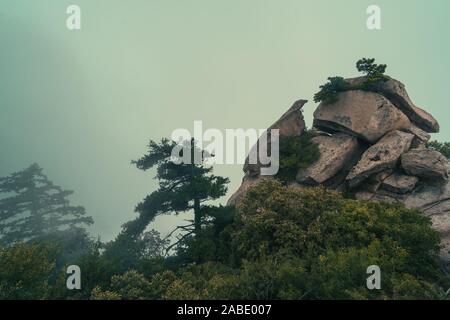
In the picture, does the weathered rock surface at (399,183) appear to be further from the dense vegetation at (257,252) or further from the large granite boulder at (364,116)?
the dense vegetation at (257,252)

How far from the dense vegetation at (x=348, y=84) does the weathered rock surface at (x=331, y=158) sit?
4.35 m

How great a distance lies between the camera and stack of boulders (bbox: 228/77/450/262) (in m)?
29.4

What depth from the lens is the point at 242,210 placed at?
27.8 m

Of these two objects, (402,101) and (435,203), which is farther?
(402,101)

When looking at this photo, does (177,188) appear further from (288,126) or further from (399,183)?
(399,183)

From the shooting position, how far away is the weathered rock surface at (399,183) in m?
29.8

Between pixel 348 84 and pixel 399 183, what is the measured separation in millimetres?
Result: 11769

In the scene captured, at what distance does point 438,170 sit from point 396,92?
977 centimetres

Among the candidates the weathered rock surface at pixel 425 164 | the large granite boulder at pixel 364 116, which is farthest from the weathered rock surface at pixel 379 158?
the large granite boulder at pixel 364 116

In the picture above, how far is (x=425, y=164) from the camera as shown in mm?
29422

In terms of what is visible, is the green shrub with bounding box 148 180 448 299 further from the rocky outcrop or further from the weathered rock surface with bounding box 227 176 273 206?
the weathered rock surface with bounding box 227 176 273 206

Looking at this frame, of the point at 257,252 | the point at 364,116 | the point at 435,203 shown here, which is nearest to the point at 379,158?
the point at 364,116

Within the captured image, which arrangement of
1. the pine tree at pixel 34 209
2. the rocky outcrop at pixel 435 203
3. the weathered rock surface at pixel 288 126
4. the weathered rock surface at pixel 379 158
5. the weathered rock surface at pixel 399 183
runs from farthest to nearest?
the pine tree at pixel 34 209
the weathered rock surface at pixel 288 126
the weathered rock surface at pixel 379 158
the weathered rock surface at pixel 399 183
the rocky outcrop at pixel 435 203
